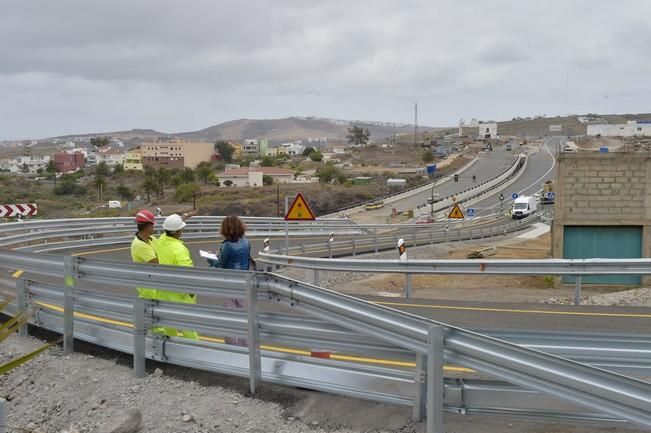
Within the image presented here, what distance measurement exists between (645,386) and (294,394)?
2606mm

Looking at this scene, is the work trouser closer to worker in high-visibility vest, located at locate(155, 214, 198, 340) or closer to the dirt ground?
worker in high-visibility vest, located at locate(155, 214, 198, 340)

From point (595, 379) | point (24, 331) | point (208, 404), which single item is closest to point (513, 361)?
point (595, 379)

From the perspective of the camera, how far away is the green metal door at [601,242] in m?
23.6

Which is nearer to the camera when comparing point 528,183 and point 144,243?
point 144,243

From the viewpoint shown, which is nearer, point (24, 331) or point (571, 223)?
point (24, 331)

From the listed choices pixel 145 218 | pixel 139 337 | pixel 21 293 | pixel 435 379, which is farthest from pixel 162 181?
pixel 435 379

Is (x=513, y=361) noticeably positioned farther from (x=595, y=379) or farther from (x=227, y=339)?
(x=227, y=339)

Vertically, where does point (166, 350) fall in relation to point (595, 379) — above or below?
below

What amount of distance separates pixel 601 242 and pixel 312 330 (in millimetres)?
20853

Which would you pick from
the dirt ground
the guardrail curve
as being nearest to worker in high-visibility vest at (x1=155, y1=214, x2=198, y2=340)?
the guardrail curve

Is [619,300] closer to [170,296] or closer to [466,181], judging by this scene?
[170,296]

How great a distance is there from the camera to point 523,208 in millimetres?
62469

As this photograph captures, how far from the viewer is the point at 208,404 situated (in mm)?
5430

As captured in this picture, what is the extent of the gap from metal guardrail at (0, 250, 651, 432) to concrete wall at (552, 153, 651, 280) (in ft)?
64.2
